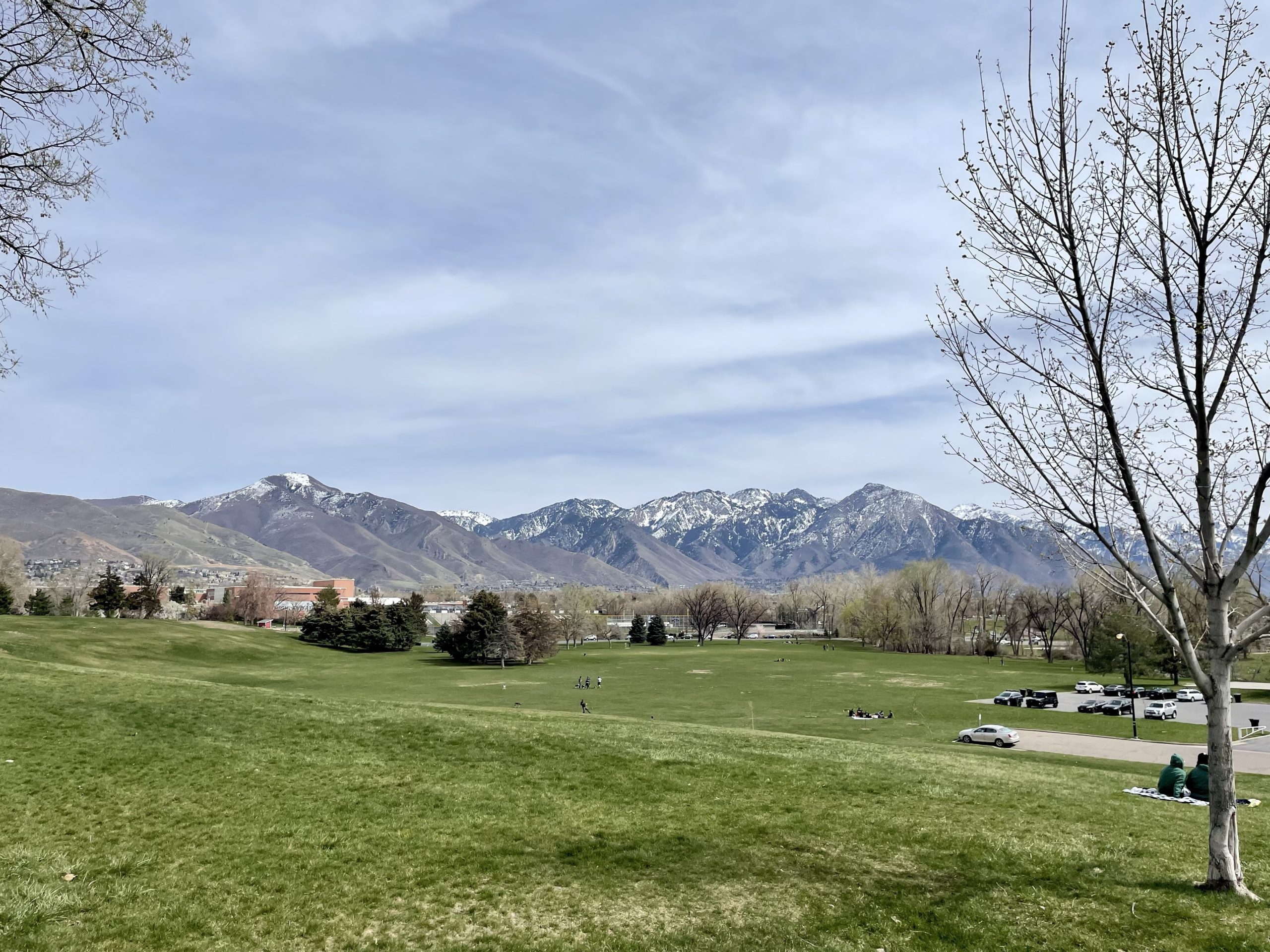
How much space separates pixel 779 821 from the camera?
13.5 metres

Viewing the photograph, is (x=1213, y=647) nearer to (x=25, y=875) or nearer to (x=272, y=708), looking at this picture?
(x=25, y=875)

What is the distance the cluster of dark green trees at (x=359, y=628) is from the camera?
105 m

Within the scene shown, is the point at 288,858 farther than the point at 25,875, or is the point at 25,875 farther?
the point at 288,858

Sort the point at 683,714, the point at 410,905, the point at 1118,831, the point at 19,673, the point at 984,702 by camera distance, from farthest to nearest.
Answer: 1. the point at 984,702
2. the point at 683,714
3. the point at 19,673
4. the point at 1118,831
5. the point at 410,905

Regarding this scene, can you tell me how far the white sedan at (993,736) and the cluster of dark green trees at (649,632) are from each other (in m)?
104

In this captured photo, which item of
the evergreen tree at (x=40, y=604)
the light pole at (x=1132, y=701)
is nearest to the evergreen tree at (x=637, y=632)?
the light pole at (x=1132, y=701)

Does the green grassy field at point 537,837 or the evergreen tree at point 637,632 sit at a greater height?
the green grassy field at point 537,837

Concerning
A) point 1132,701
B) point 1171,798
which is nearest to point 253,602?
point 1132,701

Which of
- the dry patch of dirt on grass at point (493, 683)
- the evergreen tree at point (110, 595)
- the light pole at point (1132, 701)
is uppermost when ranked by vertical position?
the light pole at point (1132, 701)

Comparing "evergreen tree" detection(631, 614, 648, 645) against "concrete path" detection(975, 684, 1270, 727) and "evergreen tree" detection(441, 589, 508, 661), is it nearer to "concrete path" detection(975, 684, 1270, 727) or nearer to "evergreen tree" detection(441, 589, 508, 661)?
"evergreen tree" detection(441, 589, 508, 661)

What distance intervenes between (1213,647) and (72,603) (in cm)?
15923

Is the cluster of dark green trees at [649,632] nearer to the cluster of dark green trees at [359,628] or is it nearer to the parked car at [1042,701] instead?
the cluster of dark green trees at [359,628]

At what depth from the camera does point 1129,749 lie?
35.0 meters

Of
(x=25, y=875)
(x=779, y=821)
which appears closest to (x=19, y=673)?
(x=25, y=875)
